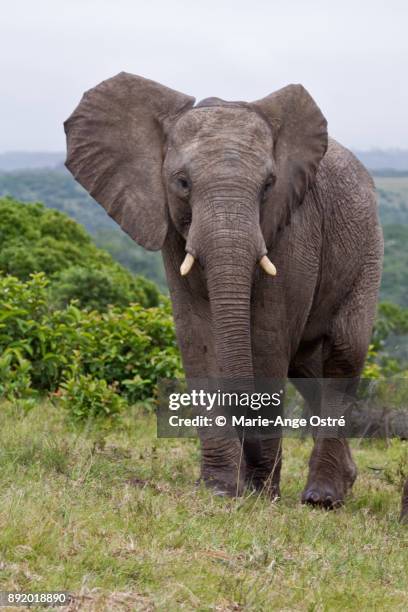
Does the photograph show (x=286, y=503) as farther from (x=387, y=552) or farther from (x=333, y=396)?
(x=387, y=552)

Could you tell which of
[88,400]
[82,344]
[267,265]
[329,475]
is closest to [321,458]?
[329,475]

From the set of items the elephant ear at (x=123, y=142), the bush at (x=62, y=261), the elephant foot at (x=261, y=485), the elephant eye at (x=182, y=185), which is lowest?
the elephant foot at (x=261, y=485)

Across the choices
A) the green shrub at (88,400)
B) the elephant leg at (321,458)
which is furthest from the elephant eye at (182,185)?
the green shrub at (88,400)

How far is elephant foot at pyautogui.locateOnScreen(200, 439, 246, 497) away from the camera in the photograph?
7.33 metres

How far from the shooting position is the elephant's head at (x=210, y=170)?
6.70 metres

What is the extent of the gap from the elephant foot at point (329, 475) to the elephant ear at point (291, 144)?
1.98 meters

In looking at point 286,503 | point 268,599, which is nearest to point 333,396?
point 286,503

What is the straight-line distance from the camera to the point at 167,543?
539cm

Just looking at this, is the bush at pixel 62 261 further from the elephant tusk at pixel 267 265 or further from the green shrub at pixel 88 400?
the elephant tusk at pixel 267 265

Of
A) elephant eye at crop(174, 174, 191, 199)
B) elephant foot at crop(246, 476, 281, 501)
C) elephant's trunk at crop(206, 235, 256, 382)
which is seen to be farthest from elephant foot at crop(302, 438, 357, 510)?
elephant eye at crop(174, 174, 191, 199)

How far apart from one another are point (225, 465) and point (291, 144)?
6.27 ft

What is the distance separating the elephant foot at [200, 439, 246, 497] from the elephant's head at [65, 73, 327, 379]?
73cm

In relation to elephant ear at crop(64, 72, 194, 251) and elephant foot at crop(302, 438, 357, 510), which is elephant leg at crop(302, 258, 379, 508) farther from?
elephant ear at crop(64, 72, 194, 251)

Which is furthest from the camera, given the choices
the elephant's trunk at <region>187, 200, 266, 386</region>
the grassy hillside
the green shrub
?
the grassy hillside
